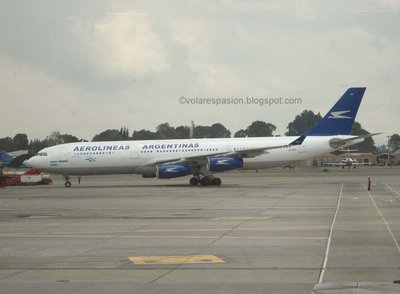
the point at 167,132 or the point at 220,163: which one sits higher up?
the point at 167,132

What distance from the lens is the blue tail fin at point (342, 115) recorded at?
50781 millimetres

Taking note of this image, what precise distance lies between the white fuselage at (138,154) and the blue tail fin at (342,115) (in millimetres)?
3484

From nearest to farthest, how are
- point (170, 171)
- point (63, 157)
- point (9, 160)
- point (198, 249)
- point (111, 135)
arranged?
point (198, 249) → point (170, 171) → point (63, 157) → point (9, 160) → point (111, 135)

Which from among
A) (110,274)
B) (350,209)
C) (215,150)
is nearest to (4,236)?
(110,274)

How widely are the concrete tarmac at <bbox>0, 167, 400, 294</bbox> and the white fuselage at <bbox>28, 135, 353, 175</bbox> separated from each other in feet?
74.0

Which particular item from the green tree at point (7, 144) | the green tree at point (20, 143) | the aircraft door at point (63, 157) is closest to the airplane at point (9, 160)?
the green tree at point (20, 143)

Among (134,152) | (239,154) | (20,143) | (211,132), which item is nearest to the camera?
(239,154)

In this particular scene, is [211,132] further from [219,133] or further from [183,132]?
[183,132]

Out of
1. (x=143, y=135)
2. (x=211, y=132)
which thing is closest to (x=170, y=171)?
(x=143, y=135)

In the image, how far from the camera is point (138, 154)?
47562 mm

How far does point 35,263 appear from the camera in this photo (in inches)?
470

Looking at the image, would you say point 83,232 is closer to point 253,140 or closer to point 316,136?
point 253,140

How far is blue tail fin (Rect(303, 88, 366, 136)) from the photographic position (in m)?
50.8

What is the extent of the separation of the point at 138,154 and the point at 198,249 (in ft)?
113
